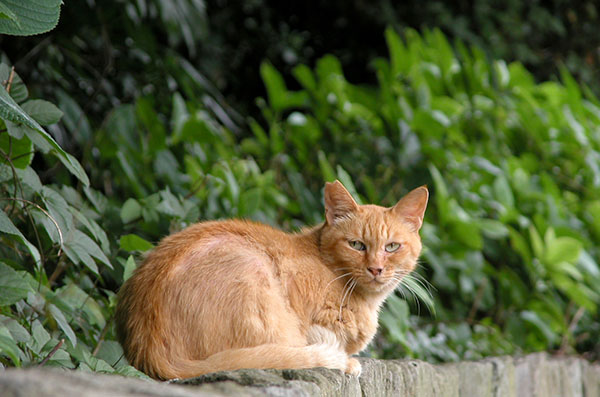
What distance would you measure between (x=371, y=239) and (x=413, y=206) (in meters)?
0.23

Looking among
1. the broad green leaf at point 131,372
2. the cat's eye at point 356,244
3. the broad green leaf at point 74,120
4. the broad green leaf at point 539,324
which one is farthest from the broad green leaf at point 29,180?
the broad green leaf at point 539,324

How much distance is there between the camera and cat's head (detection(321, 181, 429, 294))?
2.14m

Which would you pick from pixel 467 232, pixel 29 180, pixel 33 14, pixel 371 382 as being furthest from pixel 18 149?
pixel 467 232

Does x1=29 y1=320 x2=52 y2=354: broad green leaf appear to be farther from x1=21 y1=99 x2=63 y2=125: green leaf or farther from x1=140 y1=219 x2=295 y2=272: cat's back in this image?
x1=21 y1=99 x2=63 y2=125: green leaf

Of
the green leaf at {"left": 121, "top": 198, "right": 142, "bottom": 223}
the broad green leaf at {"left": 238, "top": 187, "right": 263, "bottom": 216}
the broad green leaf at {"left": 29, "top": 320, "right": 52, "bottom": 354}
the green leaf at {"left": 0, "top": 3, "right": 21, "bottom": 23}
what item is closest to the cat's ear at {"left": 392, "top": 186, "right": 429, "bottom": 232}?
the broad green leaf at {"left": 238, "top": 187, "right": 263, "bottom": 216}

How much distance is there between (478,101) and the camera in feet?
14.8

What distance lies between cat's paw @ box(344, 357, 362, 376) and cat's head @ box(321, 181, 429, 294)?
39 centimetres

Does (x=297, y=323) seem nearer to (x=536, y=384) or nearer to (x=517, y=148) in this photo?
(x=536, y=384)

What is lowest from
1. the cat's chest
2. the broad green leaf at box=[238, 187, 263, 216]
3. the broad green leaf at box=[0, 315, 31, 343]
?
the broad green leaf at box=[238, 187, 263, 216]

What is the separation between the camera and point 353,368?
1.74 metres

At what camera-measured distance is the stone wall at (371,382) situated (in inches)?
34.5

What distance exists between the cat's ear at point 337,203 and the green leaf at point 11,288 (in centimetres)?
99

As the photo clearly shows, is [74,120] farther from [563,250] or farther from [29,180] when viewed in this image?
[563,250]

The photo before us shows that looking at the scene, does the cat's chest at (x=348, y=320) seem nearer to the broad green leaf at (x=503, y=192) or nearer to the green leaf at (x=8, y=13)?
the green leaf at (x=8, y=13)
